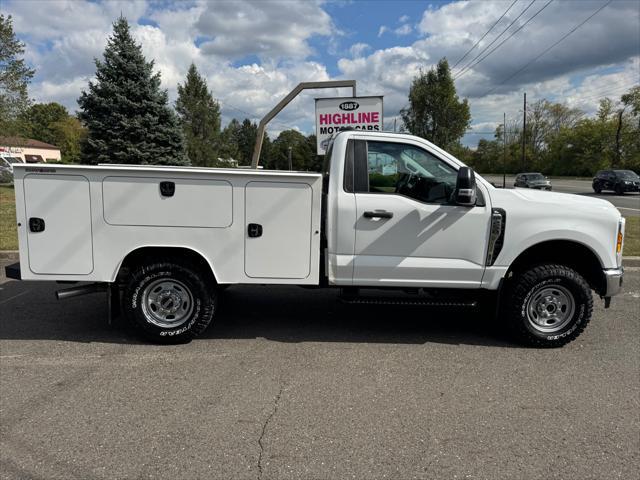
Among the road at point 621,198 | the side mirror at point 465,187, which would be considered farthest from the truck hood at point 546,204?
the road at point 621,198

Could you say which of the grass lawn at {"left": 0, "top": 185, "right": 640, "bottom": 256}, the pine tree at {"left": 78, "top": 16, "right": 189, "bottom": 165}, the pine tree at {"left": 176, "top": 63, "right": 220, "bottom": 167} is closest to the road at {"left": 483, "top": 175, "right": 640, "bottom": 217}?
the grass lawn at {"left": 0, "top": 185, "right": 640, "bottom": 256}

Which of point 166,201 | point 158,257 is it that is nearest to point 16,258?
point 158,257

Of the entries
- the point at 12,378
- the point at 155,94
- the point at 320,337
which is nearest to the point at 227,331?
the point at 320,337

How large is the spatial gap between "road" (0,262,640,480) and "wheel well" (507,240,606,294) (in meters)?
0.70

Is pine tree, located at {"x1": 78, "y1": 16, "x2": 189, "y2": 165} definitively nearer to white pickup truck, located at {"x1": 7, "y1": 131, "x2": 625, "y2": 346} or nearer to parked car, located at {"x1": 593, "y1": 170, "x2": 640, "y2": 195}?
white pickup truck, located at {"x1": 7, "y1": 131, "x2": 625, "y2": 346}

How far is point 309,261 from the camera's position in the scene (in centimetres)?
460

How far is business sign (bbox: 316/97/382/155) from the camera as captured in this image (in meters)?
10.8

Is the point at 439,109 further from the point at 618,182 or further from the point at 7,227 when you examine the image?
the point at 7,227

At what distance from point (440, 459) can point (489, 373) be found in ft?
4.87

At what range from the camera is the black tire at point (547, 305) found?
468 cm

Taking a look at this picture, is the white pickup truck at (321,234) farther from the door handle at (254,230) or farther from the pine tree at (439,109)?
the pine tree at (439,109)

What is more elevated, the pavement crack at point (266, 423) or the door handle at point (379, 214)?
the door handle at point (379, 214)

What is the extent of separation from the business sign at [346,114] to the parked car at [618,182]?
2619 centimetres

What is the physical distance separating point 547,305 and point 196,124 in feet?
122
